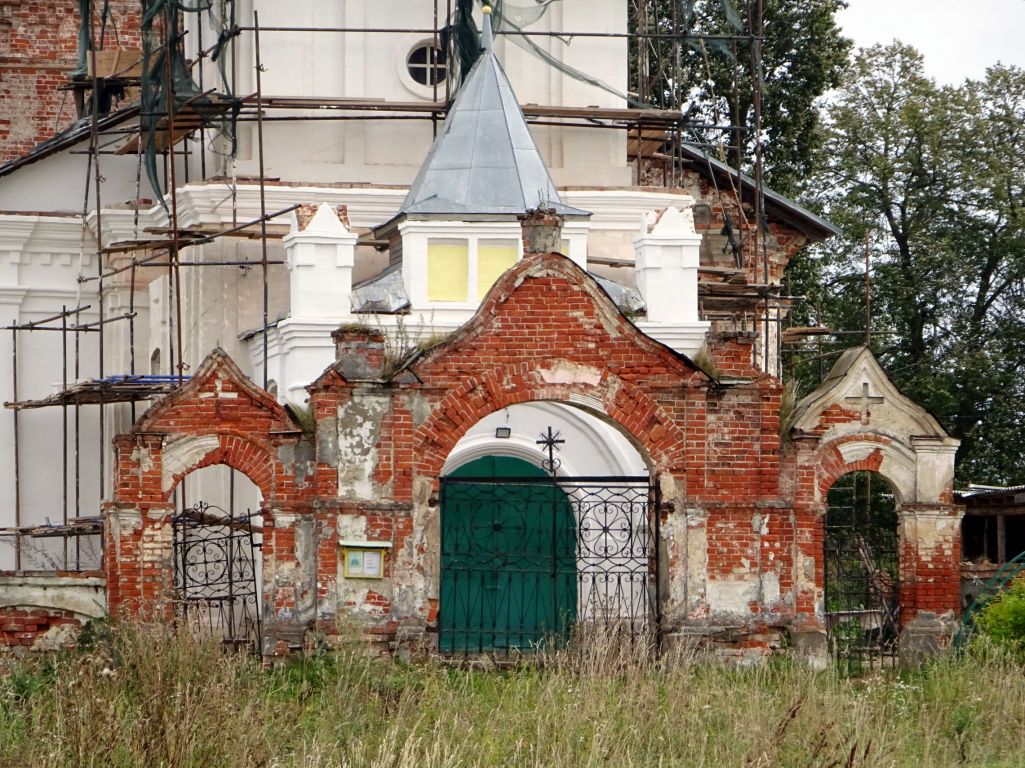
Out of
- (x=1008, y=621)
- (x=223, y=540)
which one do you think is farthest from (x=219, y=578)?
(x=1008, y=621)

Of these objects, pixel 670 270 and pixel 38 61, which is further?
pixel 38 61

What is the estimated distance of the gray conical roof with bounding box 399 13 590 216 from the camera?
66.6 ft

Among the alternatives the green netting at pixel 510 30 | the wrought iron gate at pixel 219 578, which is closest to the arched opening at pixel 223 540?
the wrought iron gate at pixel 219 578

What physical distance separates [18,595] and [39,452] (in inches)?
316

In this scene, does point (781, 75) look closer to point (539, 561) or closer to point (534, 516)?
point (534, 516)

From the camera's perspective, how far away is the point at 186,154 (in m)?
23.0

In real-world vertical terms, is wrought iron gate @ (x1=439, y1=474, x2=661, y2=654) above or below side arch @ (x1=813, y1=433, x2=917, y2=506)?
below

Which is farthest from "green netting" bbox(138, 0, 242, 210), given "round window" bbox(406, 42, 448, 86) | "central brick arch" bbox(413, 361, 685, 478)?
"central brick arch" bbox(413, 361, 685, 478)

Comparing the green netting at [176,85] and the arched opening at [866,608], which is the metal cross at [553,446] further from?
the green netting at [176,85]

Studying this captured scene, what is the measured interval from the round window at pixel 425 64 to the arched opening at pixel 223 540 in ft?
15.6

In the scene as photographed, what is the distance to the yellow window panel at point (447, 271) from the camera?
65.3 feet

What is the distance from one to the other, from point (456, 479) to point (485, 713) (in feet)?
10.3

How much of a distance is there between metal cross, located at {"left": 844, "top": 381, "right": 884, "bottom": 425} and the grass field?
234 centimetres

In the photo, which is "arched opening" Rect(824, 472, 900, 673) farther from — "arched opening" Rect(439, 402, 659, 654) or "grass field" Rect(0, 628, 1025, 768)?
"arched opening" Rect(439, 402, 659, 654)
